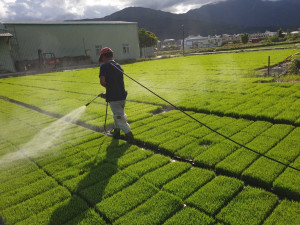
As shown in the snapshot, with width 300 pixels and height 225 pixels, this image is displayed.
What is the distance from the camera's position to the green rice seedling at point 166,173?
4.01m

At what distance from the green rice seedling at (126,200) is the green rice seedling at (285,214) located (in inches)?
66.1

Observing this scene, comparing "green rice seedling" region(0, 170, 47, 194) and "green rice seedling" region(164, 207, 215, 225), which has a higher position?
"green rice seedling" region(164, 207, 215, 225)

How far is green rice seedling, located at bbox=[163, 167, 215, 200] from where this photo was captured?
12.0 feet

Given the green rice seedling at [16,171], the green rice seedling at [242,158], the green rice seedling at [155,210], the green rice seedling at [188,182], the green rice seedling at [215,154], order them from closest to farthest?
the green rice seedling at [155,210]
the green rice seedling at [188,182]
the green rice seedling at [242,158]
the green rice seedling at [215,154]
the green rice seedling at [16,171]

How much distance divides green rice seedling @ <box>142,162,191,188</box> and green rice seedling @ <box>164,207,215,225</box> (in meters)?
0.75

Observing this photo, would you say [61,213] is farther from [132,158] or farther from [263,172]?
[263,172]

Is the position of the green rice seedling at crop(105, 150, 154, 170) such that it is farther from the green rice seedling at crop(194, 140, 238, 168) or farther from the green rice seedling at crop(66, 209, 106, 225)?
the green rice seedling at crop(66, 209, 106, 225)

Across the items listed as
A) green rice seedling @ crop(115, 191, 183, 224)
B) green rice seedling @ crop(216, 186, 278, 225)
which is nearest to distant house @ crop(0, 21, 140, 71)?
green rice seedling @ crop(115, 191, 183, 224)

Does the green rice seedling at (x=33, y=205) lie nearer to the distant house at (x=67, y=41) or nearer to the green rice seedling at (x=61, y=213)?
the green rice seedling at (x=61, y=213)

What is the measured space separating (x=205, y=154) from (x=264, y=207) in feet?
5.58

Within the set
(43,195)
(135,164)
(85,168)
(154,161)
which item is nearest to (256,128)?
(154,161)

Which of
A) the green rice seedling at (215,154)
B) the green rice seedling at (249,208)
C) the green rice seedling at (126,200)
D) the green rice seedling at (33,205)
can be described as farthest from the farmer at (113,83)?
the green rice seedling at (249,208)

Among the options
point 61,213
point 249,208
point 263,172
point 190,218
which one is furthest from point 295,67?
point 61,213

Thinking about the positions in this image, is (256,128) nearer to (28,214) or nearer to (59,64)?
(28,214)
